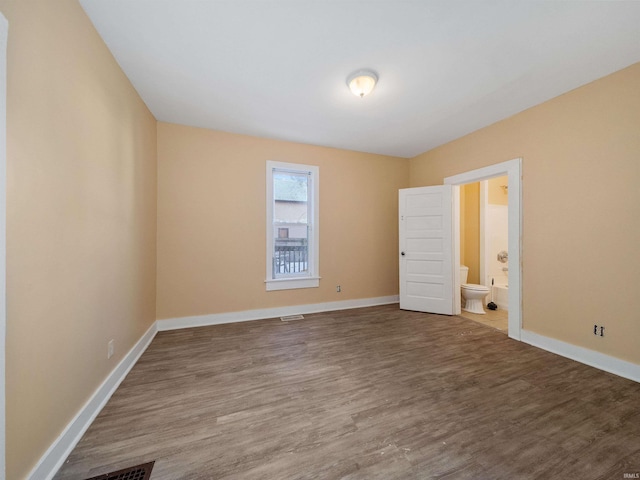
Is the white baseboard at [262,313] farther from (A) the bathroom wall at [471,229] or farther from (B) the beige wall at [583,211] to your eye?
(B) the beige wall at [583,211]

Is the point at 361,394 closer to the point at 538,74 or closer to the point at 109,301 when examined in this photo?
the point at 109,301

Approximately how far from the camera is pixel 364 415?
156cm

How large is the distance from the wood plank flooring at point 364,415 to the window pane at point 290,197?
1926mm

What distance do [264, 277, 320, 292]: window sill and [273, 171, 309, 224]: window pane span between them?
93 centimetres

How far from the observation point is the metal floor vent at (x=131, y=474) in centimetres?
113

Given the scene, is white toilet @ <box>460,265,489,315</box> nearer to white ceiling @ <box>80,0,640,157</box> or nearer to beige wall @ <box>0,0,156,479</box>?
white ceiling @ <box>80,0,640,157</box>

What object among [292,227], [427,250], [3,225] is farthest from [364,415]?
[427,250]

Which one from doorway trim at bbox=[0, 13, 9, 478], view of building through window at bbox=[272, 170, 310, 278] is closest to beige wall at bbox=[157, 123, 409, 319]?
view of building through window at bbox=[272, 170, 310, 278]

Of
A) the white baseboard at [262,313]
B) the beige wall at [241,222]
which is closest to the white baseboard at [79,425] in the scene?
the white baseboard at [262,313]

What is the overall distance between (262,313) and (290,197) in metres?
1.85

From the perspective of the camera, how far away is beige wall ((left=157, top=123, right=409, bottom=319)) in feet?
10.1

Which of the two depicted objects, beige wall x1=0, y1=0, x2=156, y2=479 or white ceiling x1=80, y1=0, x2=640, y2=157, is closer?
beige wall x1=0, y1=0, x2=156, y2=479

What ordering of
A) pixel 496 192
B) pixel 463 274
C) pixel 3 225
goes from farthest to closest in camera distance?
pixel 496 192 < pixel 463 274 < pixel 3 225

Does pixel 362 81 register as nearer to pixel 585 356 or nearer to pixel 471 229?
pixel 585 356
